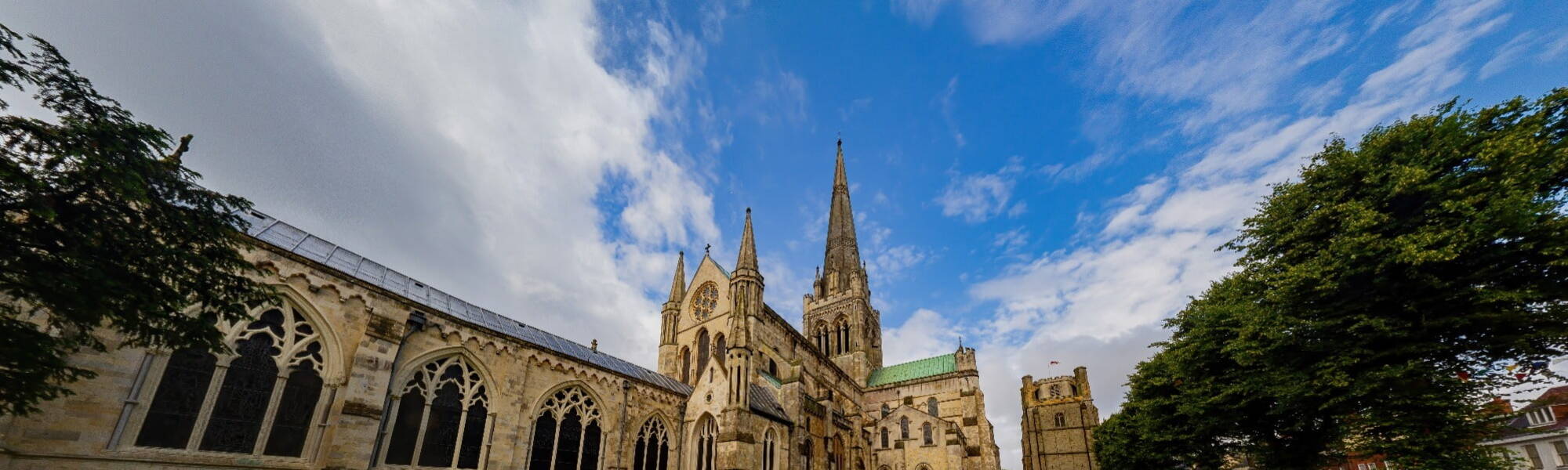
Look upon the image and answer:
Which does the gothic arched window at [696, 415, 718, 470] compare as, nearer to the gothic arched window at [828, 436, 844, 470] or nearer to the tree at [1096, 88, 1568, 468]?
the gothic arched window at [828, 436, 844, 470]

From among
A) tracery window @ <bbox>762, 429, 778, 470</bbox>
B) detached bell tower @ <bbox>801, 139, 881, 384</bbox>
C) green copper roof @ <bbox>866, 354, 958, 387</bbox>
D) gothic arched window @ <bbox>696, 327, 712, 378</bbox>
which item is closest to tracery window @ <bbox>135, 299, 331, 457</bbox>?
tracery window @ <bbox>762, 429, 778, 470</bbox>

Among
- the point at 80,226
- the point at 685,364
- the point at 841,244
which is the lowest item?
the point at 80,226

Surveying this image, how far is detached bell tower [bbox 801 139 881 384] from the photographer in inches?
1886

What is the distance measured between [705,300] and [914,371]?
24.5 metres

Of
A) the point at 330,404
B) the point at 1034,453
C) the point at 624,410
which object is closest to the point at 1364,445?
the point at 624,410

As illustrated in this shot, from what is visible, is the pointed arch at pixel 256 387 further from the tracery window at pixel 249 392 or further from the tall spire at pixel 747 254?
the tall spire at pixel 747 254

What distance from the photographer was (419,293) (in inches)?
658

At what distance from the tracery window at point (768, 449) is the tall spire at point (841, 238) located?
100 feet

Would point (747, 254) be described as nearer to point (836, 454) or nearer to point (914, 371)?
point (836, 454)

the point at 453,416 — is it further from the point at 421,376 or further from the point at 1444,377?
the point at 1444,377

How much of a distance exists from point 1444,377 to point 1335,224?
367cm

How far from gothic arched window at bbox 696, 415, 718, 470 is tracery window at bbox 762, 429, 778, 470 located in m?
2.00

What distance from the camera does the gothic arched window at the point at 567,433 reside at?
55.5ft

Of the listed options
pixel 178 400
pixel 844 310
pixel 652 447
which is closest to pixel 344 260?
pixel 178 400
